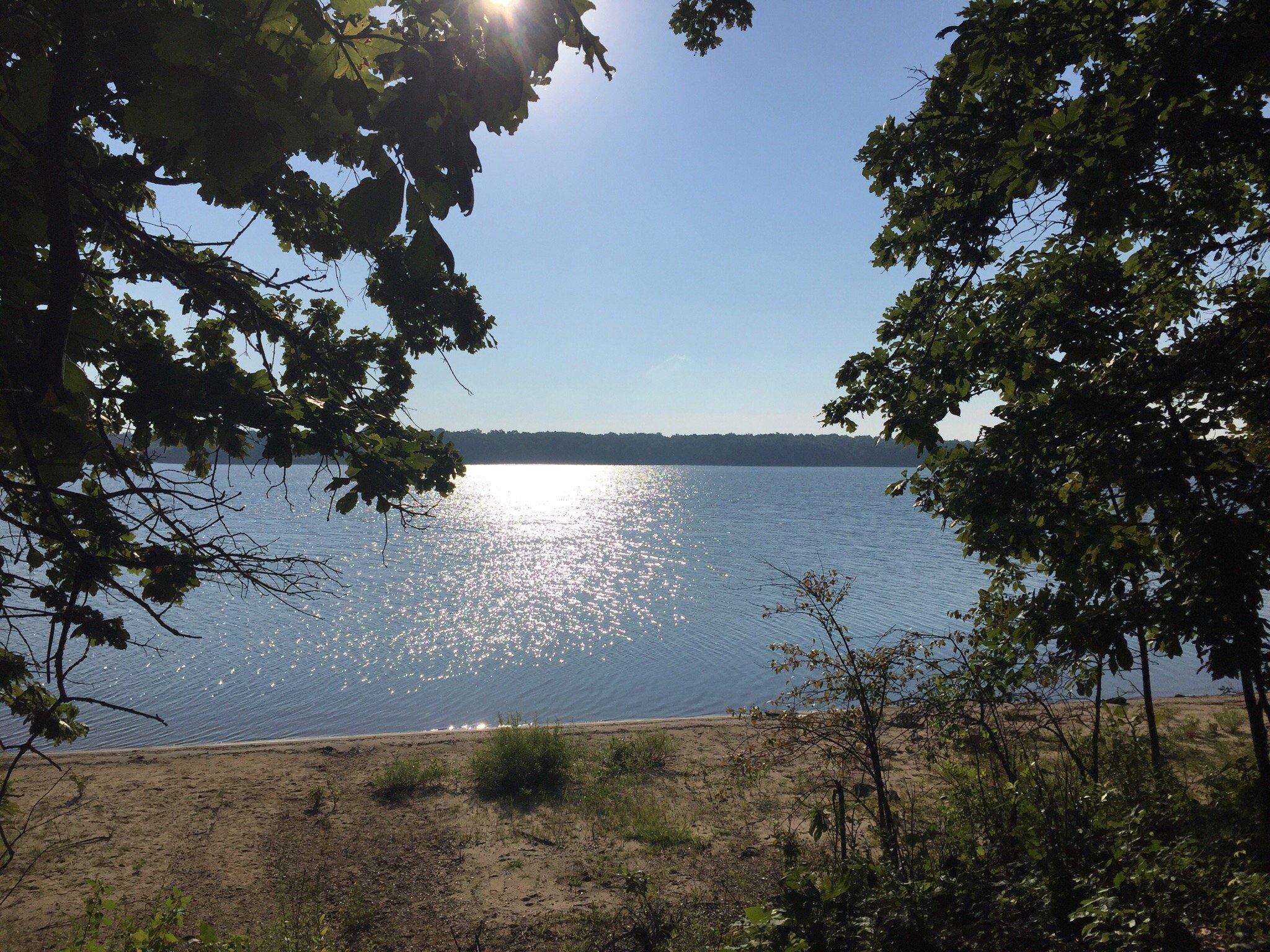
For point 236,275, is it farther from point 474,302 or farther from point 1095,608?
point 1095,608

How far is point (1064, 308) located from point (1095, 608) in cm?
213

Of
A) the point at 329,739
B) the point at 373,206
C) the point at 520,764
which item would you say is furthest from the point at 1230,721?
the point at 329,739

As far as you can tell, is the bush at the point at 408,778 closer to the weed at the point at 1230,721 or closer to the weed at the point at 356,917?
the weed at the point at 356,917

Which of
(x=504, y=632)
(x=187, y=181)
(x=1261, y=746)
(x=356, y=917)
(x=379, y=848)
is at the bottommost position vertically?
(x=504, y=632)

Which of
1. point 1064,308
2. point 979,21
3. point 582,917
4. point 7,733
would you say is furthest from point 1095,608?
point 7,733

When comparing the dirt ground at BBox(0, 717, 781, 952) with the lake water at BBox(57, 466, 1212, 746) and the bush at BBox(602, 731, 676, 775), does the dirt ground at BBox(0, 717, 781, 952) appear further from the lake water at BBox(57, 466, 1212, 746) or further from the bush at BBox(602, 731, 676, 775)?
the lake water at BBox(57, 466, 1212, 746)

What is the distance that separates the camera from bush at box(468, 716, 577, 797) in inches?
405

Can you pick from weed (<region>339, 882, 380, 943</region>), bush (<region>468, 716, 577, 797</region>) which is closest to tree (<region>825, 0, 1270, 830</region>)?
weed (<region>339, 882, 380, 943</region>)

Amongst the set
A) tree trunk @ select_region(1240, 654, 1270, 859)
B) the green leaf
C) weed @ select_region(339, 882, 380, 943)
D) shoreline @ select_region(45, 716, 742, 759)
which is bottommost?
shoreline @ select_region(45, 716, 742, 759)

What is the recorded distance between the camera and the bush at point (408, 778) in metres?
10.3

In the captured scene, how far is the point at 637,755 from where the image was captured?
11.4m

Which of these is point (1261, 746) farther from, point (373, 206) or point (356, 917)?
point (356, 917)

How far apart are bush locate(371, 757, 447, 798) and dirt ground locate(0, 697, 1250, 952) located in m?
0.20

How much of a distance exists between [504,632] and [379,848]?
16.0m
